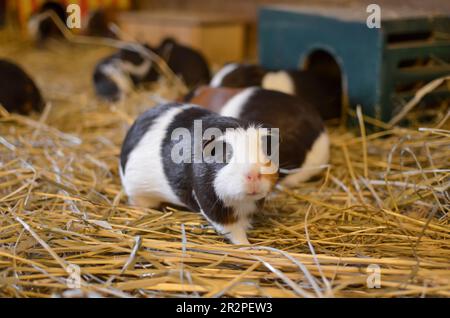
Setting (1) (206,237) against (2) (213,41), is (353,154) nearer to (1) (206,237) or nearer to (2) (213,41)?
(1) (206,237)

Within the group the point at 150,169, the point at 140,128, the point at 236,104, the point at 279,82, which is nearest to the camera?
the point at 150,169

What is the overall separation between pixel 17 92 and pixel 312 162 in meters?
1.82

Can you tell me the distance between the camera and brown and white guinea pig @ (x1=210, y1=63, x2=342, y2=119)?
2922mm

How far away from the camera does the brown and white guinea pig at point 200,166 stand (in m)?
1.51

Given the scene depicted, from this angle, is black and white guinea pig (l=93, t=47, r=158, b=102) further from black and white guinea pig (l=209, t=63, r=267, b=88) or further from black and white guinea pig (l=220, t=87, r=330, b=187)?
black and white guinea pig (l=220, t=87, r=330, b=187)

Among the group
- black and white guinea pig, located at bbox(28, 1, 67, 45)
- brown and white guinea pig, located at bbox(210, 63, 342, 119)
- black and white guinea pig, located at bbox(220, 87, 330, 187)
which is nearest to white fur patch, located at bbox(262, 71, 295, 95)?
brown and white guinea pig, located at bbox(210, 63, 342, 119)

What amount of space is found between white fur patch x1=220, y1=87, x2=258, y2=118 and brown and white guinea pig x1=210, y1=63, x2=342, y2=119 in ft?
1.65

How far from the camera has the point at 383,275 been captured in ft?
4.82

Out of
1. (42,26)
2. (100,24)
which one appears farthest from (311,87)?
(42,26)

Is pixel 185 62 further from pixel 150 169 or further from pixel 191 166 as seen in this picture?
pixel 191 166

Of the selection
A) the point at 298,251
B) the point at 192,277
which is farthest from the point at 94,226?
the point at 298,251

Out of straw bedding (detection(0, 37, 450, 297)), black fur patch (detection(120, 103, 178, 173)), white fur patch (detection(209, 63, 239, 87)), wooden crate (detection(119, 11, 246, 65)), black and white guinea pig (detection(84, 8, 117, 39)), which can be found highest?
Answer: black and white guinea pig (detection(84, 8, 117, 39))

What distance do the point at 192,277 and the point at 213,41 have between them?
334 centimetres

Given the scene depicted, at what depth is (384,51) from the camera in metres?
2.62
